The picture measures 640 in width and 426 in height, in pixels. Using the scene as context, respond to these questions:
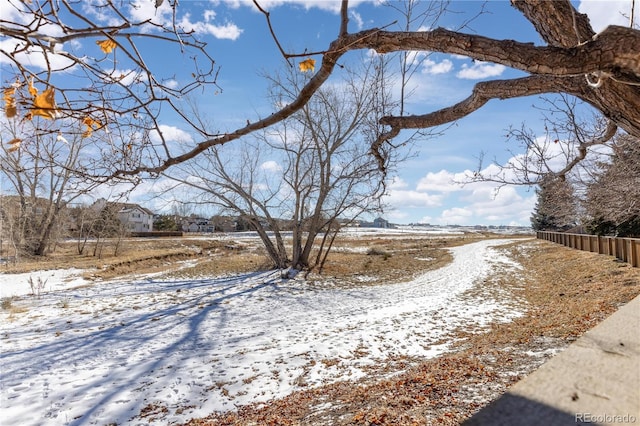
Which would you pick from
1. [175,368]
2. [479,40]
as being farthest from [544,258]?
[479,40]

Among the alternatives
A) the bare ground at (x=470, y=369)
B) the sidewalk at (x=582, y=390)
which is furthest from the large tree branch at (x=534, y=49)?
the bare ground at (x=470, y=369)

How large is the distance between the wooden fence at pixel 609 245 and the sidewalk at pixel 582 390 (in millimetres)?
14684

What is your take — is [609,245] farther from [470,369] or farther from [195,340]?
[195,340]

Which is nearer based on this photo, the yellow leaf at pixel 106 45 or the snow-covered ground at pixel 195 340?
the yellow leaf at pixel 106 45

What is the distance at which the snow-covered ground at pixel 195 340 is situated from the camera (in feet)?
16.3

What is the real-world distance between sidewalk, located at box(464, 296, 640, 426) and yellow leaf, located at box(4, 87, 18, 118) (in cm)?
159

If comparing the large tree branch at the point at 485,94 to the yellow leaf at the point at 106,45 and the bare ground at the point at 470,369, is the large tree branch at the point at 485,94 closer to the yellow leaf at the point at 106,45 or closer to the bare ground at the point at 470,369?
the yellow leaf at the point at 106,45

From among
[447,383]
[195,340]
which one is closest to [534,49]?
[447,383]

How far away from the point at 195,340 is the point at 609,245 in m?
17.8

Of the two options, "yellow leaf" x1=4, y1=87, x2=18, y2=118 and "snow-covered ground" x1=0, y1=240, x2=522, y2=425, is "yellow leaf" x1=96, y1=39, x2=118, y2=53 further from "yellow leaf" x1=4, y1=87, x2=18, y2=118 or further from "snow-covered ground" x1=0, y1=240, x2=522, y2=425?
"snow-covered ground" x1=0, y1=240, x2=522, y2=425

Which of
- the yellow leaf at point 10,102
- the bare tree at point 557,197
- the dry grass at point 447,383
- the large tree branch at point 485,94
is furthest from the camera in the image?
the bare tree at point 557,197

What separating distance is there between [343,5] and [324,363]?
5399mm

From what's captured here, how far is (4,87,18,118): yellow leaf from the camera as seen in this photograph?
1227 millimetres

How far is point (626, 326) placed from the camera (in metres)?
1.10
